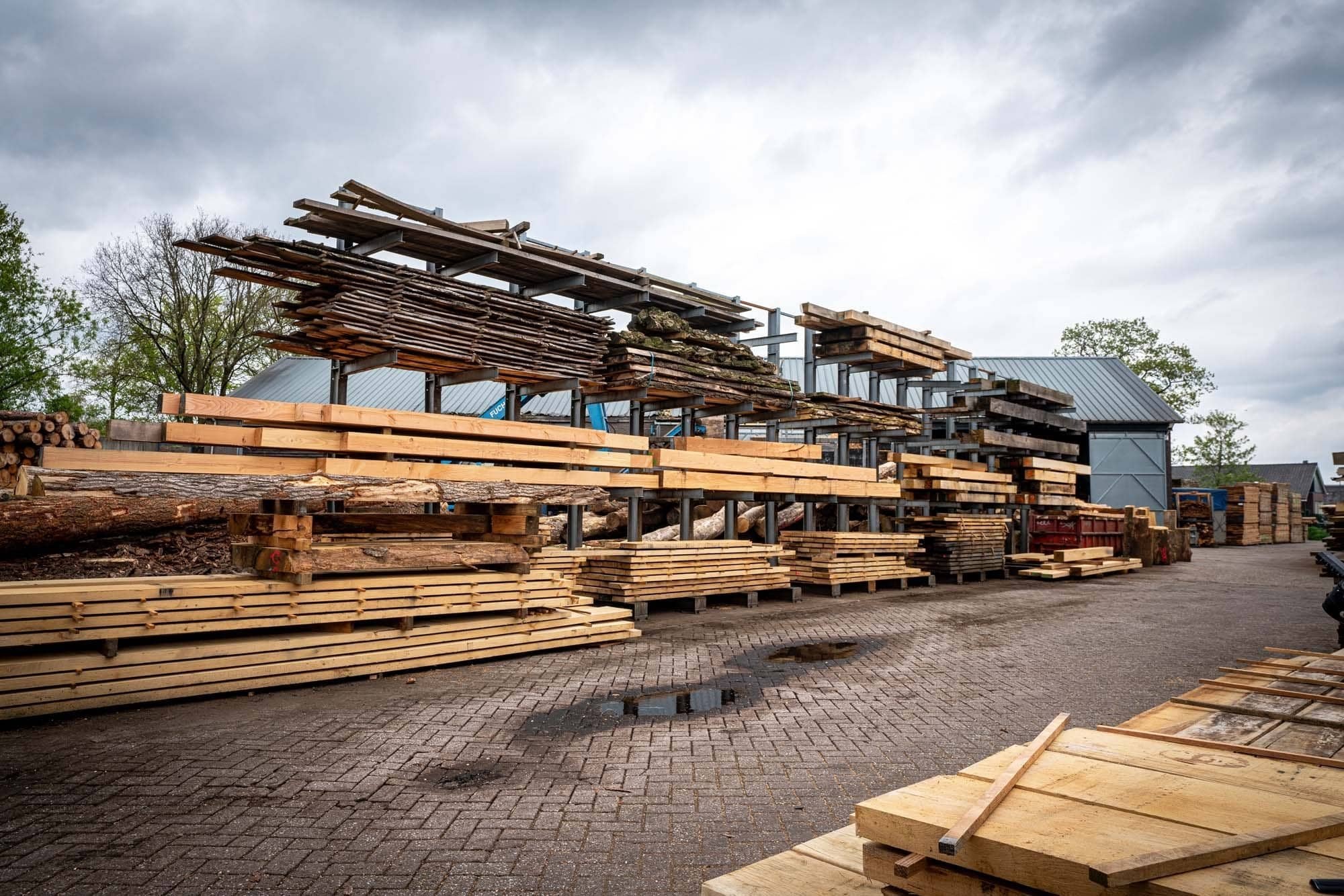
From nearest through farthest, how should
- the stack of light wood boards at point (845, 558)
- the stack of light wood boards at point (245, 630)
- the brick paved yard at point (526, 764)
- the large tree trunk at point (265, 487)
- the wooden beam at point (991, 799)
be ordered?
the wooden beam at point (991, 799), the brick paved yard at point (526, 764), the stack of light wood boards at point (245, 630), the large tree trunk at point (265, 487), the stack of light wood boards at point (845, 558)

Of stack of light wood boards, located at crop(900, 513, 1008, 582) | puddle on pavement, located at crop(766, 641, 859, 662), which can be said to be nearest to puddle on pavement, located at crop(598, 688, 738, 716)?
puddle on pavement, located at crop(766, 641, 859, 662)

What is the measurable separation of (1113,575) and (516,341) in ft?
53.9

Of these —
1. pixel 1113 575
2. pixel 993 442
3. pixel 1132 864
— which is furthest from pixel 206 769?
pixel 1113 575

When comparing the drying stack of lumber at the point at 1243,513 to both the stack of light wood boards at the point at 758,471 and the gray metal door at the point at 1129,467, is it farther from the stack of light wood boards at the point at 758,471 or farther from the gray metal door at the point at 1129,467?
the stack of light wood boards at the point at 758,471

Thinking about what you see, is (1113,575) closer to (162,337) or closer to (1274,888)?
(1274,888)

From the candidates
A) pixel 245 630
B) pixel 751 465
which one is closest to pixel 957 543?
pixel 751 465

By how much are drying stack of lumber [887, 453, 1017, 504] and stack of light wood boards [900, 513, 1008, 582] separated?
0.54 m

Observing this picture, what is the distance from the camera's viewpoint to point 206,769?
16.1 ft

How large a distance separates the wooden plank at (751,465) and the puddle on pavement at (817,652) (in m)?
3.88

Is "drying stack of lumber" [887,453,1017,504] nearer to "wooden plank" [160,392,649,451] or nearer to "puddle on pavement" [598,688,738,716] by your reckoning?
"wooden plank" [160,392,649,451]

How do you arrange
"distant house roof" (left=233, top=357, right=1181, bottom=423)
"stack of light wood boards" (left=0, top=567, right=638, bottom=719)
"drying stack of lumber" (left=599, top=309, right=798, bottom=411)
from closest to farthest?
"stack of light wood boards" (left=0, top=567, right=638, bottom=719) → "drying stack of lumber" (left=599, top=309, right=798, bottom=411) → "distant house roof" (left=233, top=357, right=1181, bottom=423)

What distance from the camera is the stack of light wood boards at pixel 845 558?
15180 millimetres

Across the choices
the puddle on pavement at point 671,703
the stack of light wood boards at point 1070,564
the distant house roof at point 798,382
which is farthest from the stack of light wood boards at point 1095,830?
the distant house roof at point 798,382

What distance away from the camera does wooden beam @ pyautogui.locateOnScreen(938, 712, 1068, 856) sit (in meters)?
2.19
